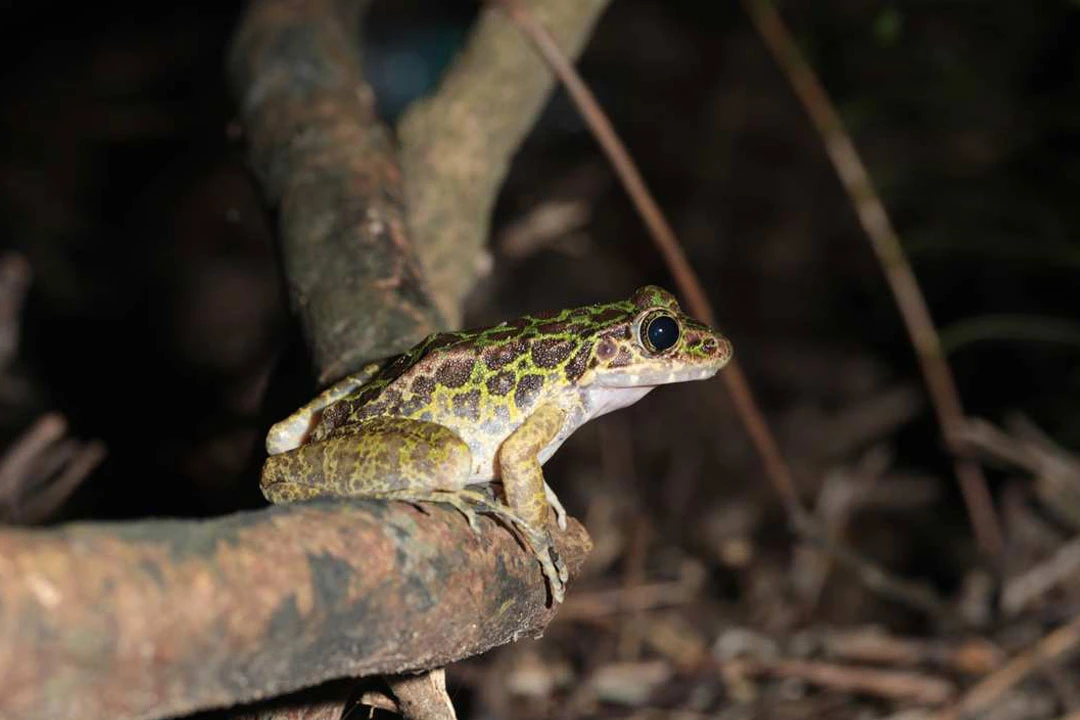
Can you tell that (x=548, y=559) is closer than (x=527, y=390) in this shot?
Yes

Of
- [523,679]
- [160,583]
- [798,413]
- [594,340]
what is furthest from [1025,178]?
[160,583]

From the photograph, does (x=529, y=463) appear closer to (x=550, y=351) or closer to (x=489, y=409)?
(x=489, y=409)

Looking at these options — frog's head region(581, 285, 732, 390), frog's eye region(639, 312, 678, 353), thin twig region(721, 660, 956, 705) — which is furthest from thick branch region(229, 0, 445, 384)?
thin twig region(721, 660, 956, 705)

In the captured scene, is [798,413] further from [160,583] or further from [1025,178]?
[160,583]

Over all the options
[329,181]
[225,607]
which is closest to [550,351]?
[329,181]

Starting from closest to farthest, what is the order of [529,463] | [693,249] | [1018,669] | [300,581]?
[300,581] → [529,463] → [1018,669] → [693,249]

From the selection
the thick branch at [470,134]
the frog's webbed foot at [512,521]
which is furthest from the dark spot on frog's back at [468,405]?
the thick branch at [470,134]

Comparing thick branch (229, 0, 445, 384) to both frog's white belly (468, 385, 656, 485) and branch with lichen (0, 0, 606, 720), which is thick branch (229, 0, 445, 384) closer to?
branch with lichen (0, 0, 606, 720)
